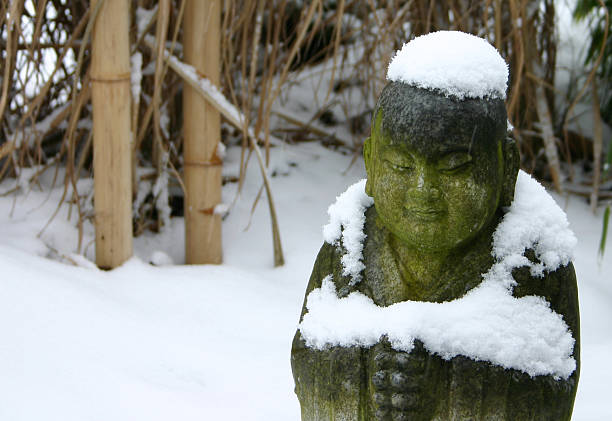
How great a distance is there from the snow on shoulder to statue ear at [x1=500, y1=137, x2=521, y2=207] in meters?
0.08

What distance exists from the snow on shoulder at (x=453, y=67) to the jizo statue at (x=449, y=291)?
0.03ft

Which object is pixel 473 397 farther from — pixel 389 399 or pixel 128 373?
pixel 128 373

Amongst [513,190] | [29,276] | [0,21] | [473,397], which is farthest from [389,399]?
[0,21]

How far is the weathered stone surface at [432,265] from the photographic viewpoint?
1338 mm

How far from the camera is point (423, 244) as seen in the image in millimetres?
1387

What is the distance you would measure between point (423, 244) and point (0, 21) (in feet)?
5.59

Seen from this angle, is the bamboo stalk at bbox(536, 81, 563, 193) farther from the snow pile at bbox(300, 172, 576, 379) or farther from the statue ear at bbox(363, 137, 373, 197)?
the statue ear at bbox(363, 137, 373, 197)

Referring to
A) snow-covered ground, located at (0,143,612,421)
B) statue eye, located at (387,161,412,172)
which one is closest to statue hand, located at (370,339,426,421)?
statue eye, located at (387,161,412,172)

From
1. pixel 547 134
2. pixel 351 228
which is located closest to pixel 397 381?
pixel 351 228

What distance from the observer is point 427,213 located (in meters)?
1.35

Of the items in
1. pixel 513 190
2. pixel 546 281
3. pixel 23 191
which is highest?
pixel 513 190

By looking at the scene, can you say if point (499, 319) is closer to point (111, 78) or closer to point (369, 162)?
point (369, 162)

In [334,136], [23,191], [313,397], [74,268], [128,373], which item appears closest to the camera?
[313,397]

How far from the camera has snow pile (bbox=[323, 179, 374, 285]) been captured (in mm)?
1480
